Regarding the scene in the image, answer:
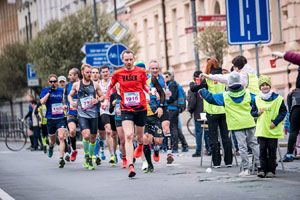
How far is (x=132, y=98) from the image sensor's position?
1661 centimetres

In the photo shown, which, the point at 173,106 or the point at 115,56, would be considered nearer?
the point at 173,106

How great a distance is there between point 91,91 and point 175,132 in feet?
20.0

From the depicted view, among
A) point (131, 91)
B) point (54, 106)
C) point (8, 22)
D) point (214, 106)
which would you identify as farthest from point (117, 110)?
point (8, 22)

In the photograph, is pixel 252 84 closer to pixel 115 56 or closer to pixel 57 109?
pixel 57 109

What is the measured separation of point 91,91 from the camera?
1923 centimetres

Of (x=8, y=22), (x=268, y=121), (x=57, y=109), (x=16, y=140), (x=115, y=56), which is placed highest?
(x=8, y=22)

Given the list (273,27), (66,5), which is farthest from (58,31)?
(66,5)

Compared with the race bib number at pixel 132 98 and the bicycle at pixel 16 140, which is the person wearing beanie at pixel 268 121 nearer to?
the race bib number at pixel 132 98

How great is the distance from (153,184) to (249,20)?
16.7 ft

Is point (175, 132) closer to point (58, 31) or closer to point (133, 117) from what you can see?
point (133, 117)

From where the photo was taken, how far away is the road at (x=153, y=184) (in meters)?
12.7

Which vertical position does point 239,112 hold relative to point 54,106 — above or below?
below

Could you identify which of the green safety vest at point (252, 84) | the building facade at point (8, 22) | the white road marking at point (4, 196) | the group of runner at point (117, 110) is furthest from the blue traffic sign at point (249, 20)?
the building facade at point (8, 22)

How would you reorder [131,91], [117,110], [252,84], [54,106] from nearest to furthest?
1. [131,91]
2. [252,84]
3. [117,110]
4. [54,106]
